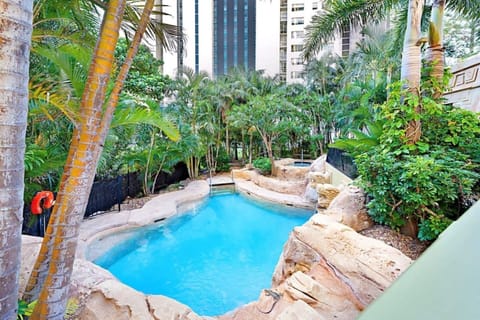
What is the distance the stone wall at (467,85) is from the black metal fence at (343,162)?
2983 millimetres

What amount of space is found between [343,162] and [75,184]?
29.8ft

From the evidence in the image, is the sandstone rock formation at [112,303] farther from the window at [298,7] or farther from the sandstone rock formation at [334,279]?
the window at [298,7]

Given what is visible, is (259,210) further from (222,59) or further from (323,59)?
(222,59)

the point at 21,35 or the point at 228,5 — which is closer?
the point at 21,35

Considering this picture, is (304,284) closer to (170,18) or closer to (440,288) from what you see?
(440,288)

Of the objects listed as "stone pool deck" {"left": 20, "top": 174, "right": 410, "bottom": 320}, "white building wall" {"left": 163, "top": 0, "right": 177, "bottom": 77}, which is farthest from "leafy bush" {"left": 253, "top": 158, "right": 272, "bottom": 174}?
"stone pool deck" {"left": 20, "top": 174, "right": 410, "bottom": 320}

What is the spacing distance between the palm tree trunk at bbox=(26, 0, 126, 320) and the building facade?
28.7 meters

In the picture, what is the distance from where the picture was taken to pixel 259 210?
11719 mm

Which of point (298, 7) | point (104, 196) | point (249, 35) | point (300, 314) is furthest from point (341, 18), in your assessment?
point (249, 35)

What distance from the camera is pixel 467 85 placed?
6.40 meters

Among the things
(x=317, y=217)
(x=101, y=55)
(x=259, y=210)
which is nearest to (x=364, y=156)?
(x=317, y=217)

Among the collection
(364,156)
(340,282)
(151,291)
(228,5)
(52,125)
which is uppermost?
(228,5)

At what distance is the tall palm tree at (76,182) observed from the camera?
235 cm

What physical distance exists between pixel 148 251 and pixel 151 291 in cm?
185
